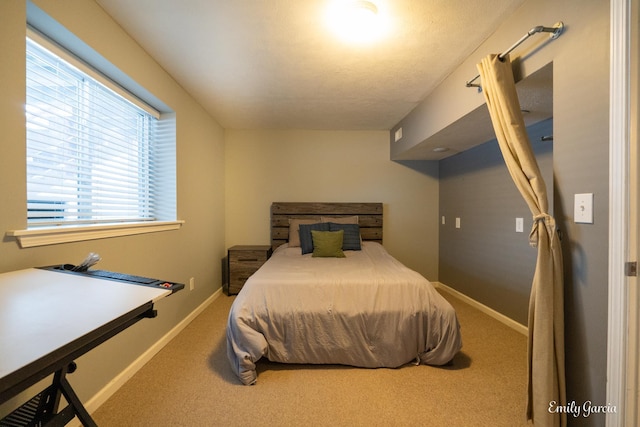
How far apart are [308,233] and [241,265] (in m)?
0.96

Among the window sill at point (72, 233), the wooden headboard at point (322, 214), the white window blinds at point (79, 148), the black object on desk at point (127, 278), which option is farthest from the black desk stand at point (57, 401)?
the wooden headboard at point (322, 214)

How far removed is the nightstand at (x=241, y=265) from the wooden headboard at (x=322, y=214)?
37 cm

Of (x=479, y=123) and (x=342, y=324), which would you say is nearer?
(x=342, y=324)

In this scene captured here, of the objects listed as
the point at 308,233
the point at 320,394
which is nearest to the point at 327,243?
the point at 308,233

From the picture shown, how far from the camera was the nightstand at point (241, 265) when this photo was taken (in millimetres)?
3248

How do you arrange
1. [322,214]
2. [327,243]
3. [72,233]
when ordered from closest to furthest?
[72,233]
[327,243]
[322,214]

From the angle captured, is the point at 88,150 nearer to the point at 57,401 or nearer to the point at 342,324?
the point at 57,401

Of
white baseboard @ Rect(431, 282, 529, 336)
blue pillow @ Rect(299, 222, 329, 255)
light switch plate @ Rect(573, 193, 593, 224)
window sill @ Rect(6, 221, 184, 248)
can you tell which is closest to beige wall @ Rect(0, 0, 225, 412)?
window sill @ Rect(6, 221, 184, 248)

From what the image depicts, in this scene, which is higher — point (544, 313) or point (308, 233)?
point (308, 233)

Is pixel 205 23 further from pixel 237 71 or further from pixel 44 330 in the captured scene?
pixel 44 330

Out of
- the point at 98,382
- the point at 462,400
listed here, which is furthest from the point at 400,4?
the point at 98,382

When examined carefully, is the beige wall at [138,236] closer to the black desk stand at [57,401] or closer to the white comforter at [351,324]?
the black desk stand at [57,401]

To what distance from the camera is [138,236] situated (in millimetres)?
1847

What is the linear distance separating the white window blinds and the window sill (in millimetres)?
133
